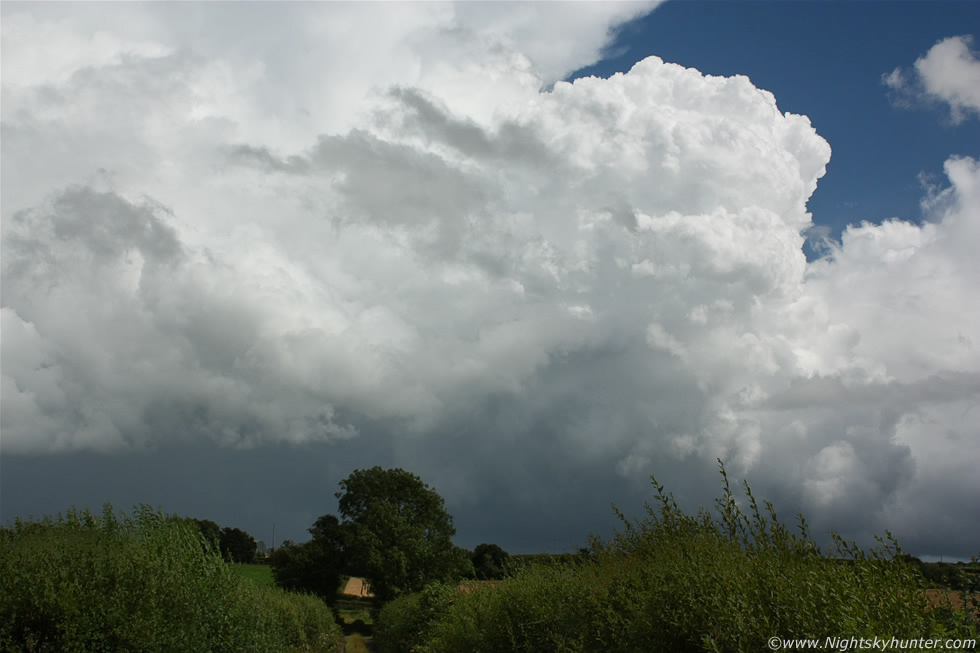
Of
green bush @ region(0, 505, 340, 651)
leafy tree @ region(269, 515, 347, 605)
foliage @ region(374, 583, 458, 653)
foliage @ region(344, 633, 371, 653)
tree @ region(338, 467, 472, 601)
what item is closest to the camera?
green bush @ region(0, 505, 340, 651)

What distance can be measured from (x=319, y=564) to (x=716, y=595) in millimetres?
71941

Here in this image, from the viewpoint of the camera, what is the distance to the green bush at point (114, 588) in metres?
12.5

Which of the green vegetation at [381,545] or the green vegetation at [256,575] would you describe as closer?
the green vegetation at [256,575]

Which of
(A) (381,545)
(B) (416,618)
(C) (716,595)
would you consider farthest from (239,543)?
(C) (716,595)

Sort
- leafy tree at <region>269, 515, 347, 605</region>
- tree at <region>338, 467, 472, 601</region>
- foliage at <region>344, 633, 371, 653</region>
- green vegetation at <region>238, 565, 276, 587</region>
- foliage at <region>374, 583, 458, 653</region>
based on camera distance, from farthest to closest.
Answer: leafy tree at <region>269, 515, 347, 605</region>
tree at <region>338, 467, 472, 601</region>
foliage at <region>344, 633, 371, 653</region>
foliage at <region>374, 583, 458, 653</region>
green vegetation at <region>238, 565, 276, 587</region>

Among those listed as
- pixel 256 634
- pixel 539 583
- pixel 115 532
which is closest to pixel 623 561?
pixel 539 583

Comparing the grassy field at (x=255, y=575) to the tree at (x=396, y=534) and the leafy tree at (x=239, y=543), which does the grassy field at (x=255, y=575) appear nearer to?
the tree at (x=396, y=534)

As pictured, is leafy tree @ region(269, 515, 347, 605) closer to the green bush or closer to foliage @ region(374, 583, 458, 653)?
foliage @ region(374, 583, 458, 653)

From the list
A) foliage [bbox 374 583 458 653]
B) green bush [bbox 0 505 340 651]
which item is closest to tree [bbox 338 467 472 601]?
foliage [bbox 374 583 458 653]

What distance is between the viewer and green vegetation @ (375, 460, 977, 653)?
5.84 metres

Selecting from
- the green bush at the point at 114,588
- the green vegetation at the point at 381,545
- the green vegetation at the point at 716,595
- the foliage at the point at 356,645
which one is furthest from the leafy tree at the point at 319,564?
the green vegetation at the point at 716,595

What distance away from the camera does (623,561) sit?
11.3 metres

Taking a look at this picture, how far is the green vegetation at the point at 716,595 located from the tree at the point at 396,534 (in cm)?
4909

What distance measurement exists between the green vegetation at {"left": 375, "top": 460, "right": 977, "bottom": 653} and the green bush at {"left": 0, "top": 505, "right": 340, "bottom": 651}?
6.60 metres
